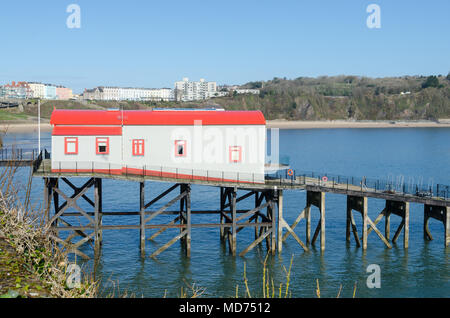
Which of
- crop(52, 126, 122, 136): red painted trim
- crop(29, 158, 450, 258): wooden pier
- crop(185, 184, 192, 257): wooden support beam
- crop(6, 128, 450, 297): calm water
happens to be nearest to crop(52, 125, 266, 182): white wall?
crop(52, 126, 122, 136): red painted trim

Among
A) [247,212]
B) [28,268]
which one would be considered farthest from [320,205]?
[28,268]

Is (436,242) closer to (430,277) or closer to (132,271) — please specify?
(430,277)

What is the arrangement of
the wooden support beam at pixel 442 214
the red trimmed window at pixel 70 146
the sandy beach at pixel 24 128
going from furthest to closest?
the sandy beach at pixel 24 128, the wooden support beam at pixel 442 214, the red trimmed window at pixel 70 146

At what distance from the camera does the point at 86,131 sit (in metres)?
34.1

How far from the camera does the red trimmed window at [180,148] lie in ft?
115

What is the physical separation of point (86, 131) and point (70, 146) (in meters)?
1.44

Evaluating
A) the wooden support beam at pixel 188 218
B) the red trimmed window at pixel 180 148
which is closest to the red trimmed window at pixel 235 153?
the red trimmed window at pixel 180 148

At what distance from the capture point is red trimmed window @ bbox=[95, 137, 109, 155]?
34188mm

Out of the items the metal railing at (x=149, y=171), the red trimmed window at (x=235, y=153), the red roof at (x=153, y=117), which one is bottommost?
the metal railing at (x=149, y=171)

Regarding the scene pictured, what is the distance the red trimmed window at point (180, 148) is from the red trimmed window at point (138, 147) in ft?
7.56

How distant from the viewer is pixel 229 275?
105 feet

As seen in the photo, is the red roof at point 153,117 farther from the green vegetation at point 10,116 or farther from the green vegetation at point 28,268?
the green vegetation at point 10,116

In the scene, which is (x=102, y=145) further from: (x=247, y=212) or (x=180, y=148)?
(x=247, y=212)
